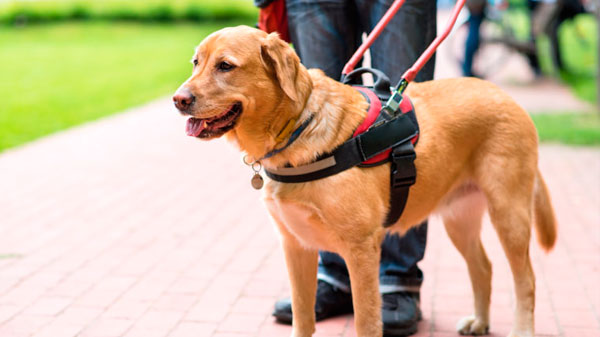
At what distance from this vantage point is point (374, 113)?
126 inches

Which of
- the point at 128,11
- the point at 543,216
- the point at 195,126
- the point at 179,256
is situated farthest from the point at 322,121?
Result: the point at 128,11

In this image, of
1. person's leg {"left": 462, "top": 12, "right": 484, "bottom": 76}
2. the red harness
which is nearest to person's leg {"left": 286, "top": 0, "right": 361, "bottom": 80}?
the red harness

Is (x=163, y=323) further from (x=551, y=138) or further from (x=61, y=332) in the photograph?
(x=551, y=138)

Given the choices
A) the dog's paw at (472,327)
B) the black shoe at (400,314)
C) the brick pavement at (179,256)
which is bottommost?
the brick pavement at (179,256)

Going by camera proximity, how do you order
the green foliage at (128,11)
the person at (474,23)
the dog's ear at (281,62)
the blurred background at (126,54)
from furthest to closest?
the green foliage at (128,11) → the person at (474,23) → the blurred background at (126,54) → the dog's ear at (281,62)

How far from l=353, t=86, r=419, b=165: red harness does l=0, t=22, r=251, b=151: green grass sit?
6.93 m

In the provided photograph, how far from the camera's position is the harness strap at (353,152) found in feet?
9.89

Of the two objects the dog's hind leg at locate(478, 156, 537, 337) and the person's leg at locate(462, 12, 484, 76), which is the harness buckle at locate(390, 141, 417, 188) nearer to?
the dog's hind leg at locate(478, 156, 537, 337)

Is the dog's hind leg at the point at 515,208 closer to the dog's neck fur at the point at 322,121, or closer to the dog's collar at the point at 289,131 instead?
the dog's neck fur at the point at 322,121

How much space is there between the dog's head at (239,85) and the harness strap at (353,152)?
0.73 ft

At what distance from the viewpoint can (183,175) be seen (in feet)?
25.5

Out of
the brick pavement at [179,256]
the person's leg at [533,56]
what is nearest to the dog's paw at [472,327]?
the brick pavement at [179,256]

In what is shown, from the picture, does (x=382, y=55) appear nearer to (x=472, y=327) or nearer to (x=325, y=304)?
(x=325, y=304)

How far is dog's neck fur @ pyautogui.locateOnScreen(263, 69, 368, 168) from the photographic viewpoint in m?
3.01
